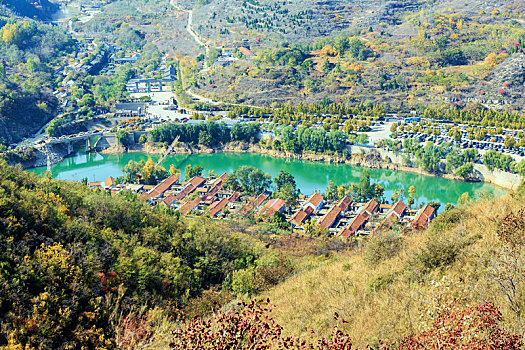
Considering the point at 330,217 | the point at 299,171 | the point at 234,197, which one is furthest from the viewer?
the point at 299,171

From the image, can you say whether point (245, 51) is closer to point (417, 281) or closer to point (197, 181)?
point (197, 181)

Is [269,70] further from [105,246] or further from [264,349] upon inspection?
[264,349]

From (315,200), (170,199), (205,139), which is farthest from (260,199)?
(205,139)

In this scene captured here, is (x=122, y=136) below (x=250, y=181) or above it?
below

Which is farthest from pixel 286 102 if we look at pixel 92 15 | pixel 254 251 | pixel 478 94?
pixel 92 15

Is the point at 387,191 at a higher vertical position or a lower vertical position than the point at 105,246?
lower

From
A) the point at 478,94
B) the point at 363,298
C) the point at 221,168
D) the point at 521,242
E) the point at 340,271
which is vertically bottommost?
the point at 221,168
